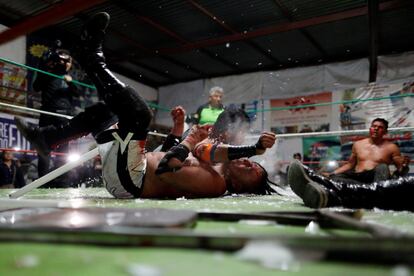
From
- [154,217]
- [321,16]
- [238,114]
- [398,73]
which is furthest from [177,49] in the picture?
[154,217]

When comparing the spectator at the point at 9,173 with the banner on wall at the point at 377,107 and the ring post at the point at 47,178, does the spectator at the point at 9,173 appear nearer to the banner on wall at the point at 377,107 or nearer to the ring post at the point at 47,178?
the ring post at the point at 47,178

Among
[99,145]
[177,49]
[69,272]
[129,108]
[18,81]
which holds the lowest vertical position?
[69,272]

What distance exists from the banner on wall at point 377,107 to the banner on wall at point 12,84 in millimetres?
7324

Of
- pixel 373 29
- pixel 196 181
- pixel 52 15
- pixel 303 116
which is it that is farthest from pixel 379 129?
pixel 303 116

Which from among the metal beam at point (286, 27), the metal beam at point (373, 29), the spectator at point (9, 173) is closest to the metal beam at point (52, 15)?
the spectator at point (9, 173)

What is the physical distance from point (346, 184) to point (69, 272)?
61.6 inches

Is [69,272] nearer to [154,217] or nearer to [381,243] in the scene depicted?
[154,217]

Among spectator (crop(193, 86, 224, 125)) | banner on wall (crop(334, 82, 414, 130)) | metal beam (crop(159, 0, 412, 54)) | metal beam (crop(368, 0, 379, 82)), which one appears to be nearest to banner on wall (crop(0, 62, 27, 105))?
metal beam (crop(159, 0, 412, 54))

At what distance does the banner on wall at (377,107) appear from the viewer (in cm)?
A: 757

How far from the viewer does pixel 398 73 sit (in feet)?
26.8

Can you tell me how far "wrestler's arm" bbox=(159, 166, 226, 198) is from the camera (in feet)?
7.17

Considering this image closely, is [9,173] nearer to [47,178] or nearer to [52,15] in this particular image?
[47,178]

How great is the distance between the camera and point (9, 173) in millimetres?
5441

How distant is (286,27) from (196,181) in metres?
5.85
